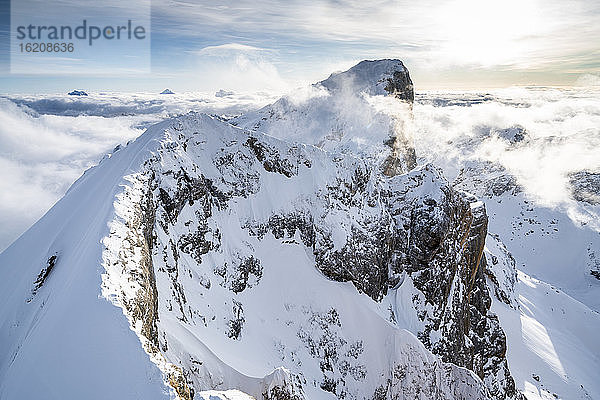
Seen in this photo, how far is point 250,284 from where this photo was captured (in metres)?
33.8

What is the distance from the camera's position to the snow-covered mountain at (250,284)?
1223 cm

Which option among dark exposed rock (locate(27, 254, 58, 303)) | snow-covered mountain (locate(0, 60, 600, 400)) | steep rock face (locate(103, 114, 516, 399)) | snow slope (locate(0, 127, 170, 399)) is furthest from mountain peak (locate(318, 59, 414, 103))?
dark exposed rock (locate(27, 254, 58, 303))

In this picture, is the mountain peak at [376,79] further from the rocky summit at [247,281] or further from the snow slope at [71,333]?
the snow slope at [71,333]

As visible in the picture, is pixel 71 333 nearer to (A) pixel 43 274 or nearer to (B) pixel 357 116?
(A) pixel 43 274

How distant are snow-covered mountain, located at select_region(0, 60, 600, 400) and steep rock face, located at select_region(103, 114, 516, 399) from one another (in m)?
0.16

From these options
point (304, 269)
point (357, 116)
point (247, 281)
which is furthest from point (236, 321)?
point (357, 116)

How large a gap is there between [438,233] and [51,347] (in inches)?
1613

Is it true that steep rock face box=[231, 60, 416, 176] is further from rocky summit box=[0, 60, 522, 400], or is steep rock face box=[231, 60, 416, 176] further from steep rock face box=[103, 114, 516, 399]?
rocky summit box=[0, 60, 522, 400]

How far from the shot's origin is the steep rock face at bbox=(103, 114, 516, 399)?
23.9 metres

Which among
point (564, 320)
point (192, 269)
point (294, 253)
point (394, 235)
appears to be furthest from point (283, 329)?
point (564, 320)

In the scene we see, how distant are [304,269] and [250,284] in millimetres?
6865

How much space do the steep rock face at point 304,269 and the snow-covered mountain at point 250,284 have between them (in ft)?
0.54

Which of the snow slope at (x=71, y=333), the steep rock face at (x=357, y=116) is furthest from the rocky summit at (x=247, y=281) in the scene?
the steep rock face at (x=357, y=116)

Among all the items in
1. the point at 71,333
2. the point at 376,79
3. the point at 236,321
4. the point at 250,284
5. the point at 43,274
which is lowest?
the point at 236,321
